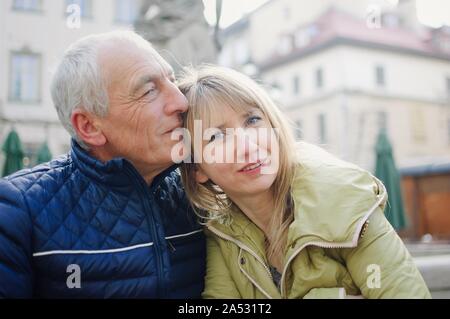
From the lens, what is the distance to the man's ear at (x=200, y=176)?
1786mm

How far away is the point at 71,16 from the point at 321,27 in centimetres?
2363

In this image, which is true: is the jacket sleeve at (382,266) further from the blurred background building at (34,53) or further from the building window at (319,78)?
the building window at (319,78)

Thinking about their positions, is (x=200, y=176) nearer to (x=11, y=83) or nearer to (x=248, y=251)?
(x=248, y=251)

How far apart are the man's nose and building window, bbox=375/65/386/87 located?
22.5 m

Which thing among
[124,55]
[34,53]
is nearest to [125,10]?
[34,53]

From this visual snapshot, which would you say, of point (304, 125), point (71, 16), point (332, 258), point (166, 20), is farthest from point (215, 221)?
point (304, 125)

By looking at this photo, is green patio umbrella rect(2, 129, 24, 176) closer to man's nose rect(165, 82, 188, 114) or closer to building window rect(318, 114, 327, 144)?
man's nose rect(165, 82, 188, 114)

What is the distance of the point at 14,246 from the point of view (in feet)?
4.62

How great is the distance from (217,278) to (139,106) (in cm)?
60

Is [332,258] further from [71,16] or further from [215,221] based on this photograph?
[71,16]

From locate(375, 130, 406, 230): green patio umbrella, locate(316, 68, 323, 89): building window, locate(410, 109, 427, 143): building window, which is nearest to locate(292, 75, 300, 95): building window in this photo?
locate(316, 68, 323, 89): building window

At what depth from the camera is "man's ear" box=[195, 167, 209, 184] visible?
5.86ft

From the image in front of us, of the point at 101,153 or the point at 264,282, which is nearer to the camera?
the point at 264,282

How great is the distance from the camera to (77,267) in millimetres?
1497
